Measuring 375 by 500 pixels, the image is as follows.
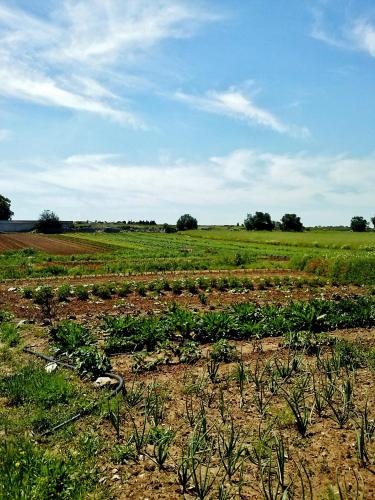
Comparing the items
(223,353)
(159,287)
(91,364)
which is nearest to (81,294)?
(159,287)

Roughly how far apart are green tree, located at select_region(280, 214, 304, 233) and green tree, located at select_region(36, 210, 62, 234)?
61.9 m

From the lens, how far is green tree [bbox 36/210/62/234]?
3875 inches

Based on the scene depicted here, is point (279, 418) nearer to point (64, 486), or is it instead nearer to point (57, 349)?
point (64, 486)

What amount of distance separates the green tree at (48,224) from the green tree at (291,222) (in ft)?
203

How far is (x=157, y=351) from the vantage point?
969cm

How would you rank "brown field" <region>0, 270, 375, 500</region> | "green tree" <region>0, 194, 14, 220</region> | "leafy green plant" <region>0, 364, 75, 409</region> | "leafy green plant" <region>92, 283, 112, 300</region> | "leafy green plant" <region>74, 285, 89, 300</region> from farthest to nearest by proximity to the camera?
"green tree" <region>0, 194, 14, 220</region>
"leafy green plant" <region>92, 283, 112, 300</region>
"leafy green plant" <region>74, 285, 89, 300</region>
"leafy green plant" <region>0, 364, 75, 409</region>
"brown field" <region>0, 270, 375, 500</region>

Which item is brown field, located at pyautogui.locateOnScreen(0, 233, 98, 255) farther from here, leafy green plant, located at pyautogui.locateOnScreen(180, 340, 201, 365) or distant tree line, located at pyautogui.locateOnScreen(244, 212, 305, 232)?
distant tree line, located at pyautogui.locateOnScreen(244, 212, 305, 232)

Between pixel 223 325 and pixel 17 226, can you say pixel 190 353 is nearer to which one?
pixel 223 325

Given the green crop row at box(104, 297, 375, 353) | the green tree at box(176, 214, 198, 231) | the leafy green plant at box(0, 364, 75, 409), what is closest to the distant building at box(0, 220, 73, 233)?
the green tree at box(176, 214, 198, 231)

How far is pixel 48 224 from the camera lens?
323ft

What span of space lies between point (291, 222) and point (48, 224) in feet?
214

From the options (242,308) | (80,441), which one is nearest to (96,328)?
(242,308)

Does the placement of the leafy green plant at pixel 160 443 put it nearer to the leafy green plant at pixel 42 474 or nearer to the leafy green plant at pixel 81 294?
the leafy green plant at pixel 42 474

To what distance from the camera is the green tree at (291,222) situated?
12000 cm
